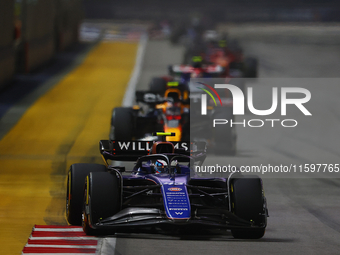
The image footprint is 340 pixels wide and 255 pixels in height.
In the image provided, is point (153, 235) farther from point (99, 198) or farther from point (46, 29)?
point (46, 29)

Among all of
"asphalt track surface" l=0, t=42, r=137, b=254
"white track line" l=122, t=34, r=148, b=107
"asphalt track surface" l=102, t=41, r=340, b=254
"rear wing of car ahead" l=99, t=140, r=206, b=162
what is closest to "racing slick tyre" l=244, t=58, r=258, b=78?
"asphalt track surface" l=102, t=41, r=340, b=254

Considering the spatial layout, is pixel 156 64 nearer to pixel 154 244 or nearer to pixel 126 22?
pixel 154 244

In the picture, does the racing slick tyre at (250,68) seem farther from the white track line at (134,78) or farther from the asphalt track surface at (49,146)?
the asphalt track surface at (49,146)

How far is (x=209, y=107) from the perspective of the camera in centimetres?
1597

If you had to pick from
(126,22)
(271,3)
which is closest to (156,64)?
(126,22)

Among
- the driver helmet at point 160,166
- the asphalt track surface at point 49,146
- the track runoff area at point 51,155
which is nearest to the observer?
the track runoff area at point 51,155

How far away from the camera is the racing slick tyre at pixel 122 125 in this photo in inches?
583

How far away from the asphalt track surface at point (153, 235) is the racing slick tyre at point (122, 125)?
2.32ft

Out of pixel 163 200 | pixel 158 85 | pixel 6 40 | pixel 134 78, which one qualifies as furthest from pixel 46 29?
pixel 163 200

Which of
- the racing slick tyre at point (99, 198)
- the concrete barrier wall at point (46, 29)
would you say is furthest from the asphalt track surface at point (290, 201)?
the concrete barrier wall at point (46, 29)

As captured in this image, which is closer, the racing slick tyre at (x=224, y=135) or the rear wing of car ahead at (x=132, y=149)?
the rear wing of car ahead at (x=132, y=149)

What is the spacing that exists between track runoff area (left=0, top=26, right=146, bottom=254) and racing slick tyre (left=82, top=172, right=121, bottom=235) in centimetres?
35

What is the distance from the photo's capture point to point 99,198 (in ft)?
27.4

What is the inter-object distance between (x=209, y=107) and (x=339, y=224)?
6.61m
